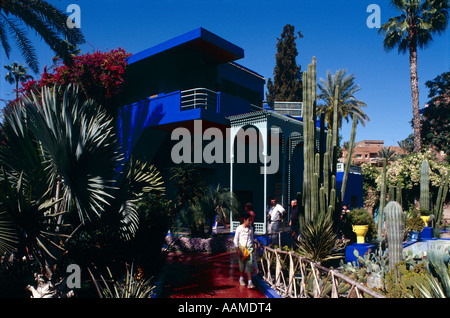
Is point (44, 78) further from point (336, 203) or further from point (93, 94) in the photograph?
point (336, 203)

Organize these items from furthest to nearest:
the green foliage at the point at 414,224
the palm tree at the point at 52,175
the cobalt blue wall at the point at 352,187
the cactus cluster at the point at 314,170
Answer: the cobalt blue wall at the point at 352,187 → the green foliage at the point at 414,224 → the cactus cluster at the point at 314,170 → the palm tree at the point at 52,175

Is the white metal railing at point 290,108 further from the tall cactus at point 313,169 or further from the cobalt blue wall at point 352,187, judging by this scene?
the tall cactus at point 313,169

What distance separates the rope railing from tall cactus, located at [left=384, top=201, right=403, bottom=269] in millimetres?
1244

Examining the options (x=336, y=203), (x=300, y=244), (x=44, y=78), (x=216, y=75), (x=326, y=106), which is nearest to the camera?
(x=300, y=244)

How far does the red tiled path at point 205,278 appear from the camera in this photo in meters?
6.74

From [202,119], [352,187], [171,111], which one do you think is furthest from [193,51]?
[352,187]

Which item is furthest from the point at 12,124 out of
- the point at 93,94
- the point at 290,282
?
the point at 93,94

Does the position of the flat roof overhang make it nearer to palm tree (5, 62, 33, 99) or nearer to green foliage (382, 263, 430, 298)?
green foliage (382, 263, 430, 298)

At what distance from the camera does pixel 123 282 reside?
620 centimetres

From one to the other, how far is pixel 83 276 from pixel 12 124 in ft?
10.1

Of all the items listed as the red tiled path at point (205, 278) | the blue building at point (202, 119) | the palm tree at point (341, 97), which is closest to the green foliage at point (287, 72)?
the palm tree at point (341, 97)

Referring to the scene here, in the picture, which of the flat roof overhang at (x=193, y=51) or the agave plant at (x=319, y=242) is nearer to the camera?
the agave plant at (x=319, y=242)

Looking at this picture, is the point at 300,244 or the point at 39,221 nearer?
the point at 39,221
